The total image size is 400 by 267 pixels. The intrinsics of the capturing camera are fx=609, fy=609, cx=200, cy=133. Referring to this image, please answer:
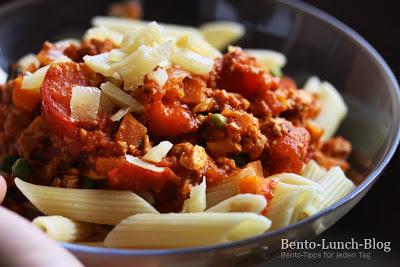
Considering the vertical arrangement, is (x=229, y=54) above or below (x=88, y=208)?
above

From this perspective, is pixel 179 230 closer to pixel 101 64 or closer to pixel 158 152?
pixel 158 152

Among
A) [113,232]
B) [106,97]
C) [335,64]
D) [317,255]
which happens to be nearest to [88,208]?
[113,232]

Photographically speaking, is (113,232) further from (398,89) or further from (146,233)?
(398,89)

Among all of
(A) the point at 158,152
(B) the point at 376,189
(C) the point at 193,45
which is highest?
(C) the point at 193,45

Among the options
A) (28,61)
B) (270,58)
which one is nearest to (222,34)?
(270,58)

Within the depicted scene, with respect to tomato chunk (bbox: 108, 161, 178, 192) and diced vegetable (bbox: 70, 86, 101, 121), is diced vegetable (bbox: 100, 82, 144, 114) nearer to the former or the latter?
diced vegetable (bbox: 70, 86, 101, 121)

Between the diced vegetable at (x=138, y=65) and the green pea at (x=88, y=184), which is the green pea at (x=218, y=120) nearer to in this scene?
the diced vegetable at (x=138, y=65)

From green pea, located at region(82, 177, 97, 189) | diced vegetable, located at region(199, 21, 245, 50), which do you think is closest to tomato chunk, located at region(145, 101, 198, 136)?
green pea, located at region(82, 177, 97, 189)

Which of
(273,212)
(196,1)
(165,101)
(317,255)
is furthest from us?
(196,1)
